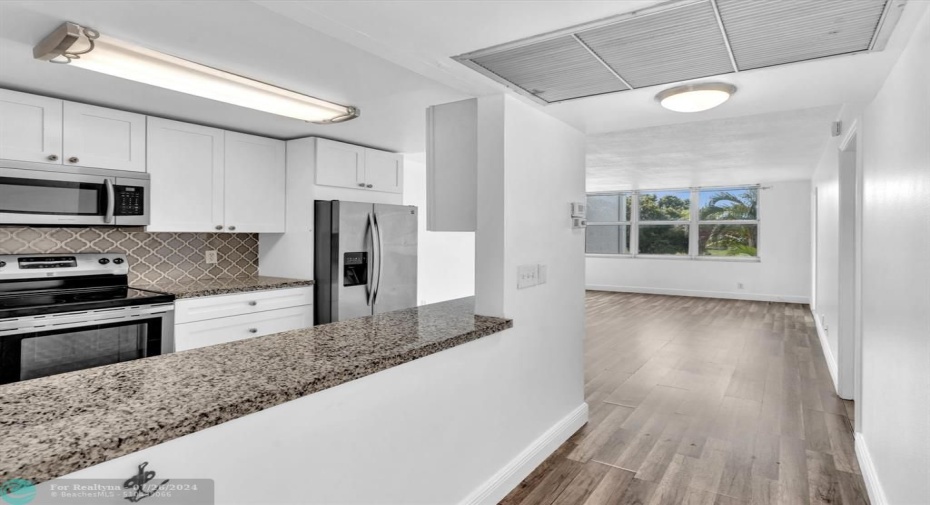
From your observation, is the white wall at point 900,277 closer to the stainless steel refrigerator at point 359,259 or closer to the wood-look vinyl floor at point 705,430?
the wood-look vinyl floor at point 705,430

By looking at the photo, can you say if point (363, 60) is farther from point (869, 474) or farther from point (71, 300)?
point (869, 474)

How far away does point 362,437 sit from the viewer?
1571 mm

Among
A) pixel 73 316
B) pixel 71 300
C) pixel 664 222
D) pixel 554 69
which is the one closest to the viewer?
pixel 554 69

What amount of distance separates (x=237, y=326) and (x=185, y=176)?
1.14m

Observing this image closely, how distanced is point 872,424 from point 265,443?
107 inches

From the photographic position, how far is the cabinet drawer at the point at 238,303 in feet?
10.6

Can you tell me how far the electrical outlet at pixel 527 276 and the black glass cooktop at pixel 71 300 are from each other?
7.50ft

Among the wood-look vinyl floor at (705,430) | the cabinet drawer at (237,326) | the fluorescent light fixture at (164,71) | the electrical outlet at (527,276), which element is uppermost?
the fluorescent light fixture at (164,71)

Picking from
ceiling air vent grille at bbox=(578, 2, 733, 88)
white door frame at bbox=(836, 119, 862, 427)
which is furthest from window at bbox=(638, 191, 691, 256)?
ceiling air vent grille at bbox=(578, 2, 733, 88)

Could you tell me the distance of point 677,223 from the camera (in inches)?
377

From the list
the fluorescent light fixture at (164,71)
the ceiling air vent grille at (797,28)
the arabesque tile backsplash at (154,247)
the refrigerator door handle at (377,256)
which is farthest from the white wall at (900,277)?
the arabesque tile backsplash at (154,247)

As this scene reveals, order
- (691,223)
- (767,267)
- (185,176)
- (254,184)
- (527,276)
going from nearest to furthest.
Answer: (527,276), (185,176), (254,184), (767,267), (691,223)

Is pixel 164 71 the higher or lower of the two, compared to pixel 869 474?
higher

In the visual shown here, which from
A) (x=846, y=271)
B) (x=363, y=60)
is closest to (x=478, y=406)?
(x=363, y=60)
